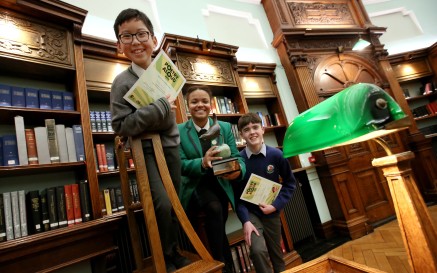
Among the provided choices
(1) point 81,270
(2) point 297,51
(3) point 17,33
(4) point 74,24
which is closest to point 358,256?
(1) point 81,270

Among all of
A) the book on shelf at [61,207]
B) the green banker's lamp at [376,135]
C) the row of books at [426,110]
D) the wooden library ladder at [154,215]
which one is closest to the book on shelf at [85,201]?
the book on shelf at [61,207]

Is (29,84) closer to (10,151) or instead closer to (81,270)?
(10,151)

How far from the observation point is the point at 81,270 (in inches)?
68.7

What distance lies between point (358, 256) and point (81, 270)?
259cm

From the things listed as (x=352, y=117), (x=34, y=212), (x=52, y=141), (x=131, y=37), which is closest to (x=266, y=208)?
(x=352, y=117)

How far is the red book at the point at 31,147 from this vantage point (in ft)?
5.09

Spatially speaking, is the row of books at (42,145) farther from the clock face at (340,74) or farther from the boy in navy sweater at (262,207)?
the clock face at (340,74)

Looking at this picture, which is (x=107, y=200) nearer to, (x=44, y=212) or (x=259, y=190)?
(x=44, y=212)

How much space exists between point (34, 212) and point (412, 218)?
1949 millimetres

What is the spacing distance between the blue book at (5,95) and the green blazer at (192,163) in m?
1.33

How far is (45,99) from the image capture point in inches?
68.8

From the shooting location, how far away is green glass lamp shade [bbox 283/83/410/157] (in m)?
0.41

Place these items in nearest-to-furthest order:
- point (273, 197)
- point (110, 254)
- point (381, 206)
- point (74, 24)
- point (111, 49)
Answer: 1. point (273, 197)
2. point (110, 254)
3. point (74, 24)
4. point (111, 49)
5. point (381, 206)

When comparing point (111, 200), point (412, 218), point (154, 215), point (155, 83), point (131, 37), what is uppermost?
point (131, 37)
